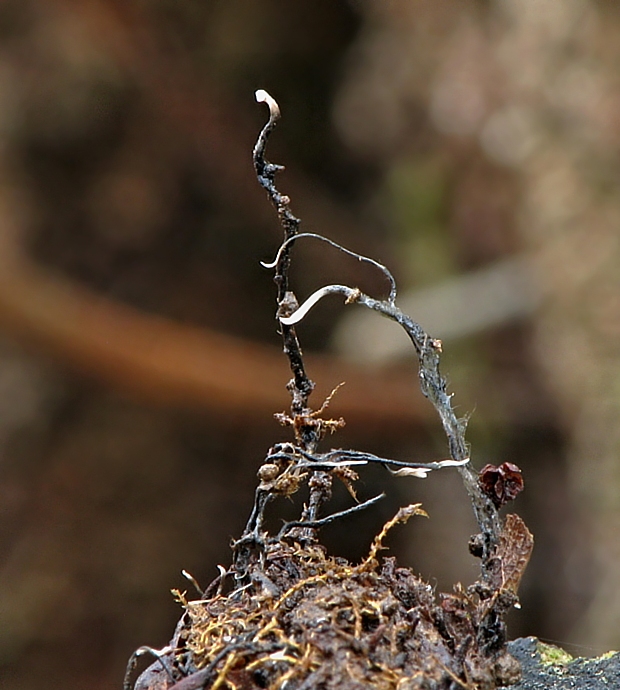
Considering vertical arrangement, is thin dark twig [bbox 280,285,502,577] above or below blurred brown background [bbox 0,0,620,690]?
below

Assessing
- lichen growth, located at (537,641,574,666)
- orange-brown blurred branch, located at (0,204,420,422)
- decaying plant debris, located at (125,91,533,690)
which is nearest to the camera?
decaying plant debris, located at (125,91,533,690)

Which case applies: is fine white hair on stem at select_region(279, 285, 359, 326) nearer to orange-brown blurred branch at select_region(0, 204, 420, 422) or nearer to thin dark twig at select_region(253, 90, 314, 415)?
thin dark twig at select_region(253, 90, 314, 415)

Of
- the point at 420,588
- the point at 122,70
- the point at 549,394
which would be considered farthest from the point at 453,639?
the point at 122,70

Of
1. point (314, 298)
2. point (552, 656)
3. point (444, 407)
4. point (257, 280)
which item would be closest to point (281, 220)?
point (314, 298)

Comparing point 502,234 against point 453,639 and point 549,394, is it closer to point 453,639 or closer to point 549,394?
point 549,394

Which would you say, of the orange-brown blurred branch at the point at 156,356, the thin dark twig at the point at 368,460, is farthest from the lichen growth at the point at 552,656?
the orange-brown blurred branch at the point at 156,356

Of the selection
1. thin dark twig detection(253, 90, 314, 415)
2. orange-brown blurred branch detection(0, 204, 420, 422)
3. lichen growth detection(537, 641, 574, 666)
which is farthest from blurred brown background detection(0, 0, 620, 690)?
thin dark twig detection(253, 90, 314, 415)

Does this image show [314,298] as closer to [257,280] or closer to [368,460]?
[368,460]
